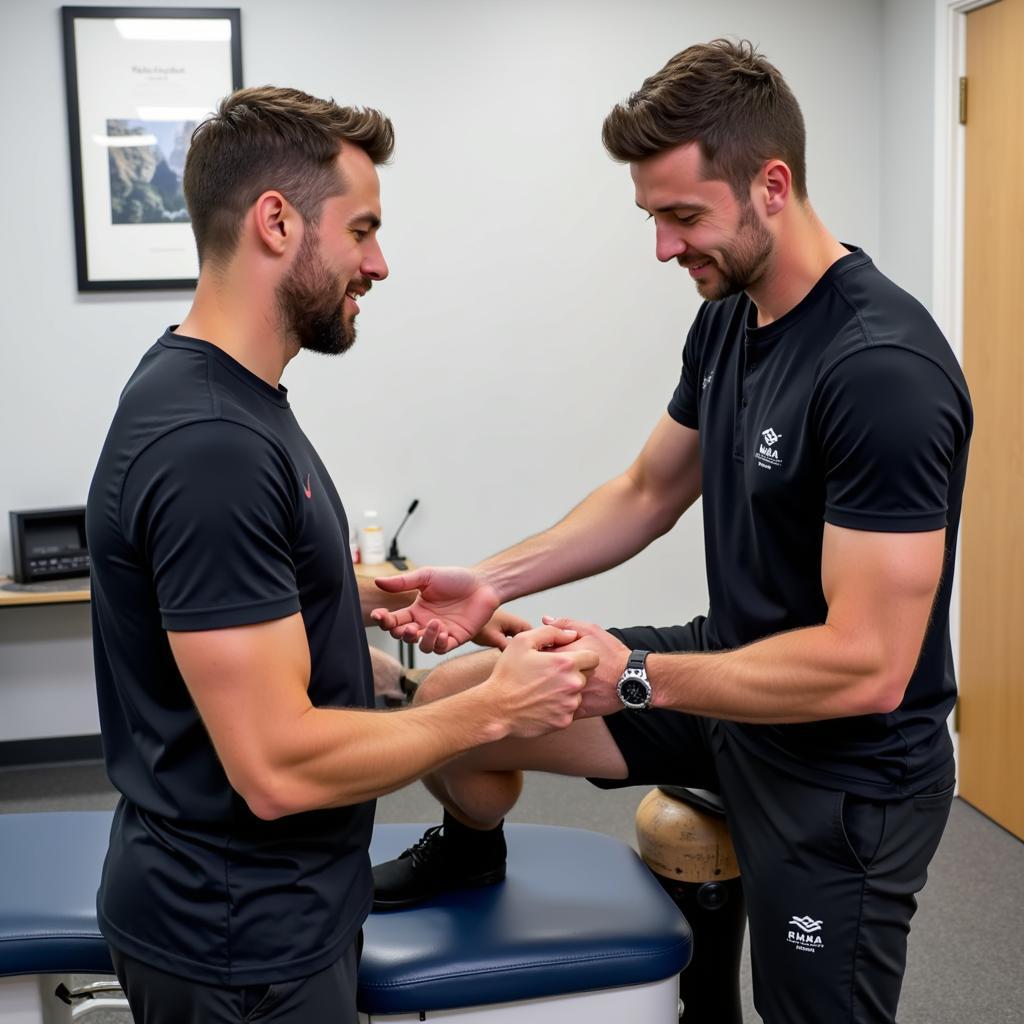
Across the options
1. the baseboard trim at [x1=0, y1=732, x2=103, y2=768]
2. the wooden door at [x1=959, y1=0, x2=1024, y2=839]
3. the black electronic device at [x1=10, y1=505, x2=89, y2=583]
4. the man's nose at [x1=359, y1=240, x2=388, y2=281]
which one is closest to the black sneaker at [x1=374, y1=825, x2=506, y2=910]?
the man's nose at [x1=359, y1=240, x2=388, y2=281]

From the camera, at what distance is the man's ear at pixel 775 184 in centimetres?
157

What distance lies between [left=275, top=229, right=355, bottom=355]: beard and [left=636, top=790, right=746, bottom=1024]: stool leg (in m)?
0.84

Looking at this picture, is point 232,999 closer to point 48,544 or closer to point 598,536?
point 598,536

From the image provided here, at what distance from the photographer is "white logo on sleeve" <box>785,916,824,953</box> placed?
4.84 ft

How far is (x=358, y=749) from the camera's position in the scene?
47.7 inches

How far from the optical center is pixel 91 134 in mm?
3352

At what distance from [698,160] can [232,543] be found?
33.0 inches

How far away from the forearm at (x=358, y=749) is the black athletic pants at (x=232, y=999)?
7.8 inches

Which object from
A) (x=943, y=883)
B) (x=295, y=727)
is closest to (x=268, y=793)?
(x=295, y=727)

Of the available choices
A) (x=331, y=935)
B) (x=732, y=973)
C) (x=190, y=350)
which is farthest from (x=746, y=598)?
(x=190, y=350)

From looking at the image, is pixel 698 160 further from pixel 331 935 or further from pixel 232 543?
pixel 331 935

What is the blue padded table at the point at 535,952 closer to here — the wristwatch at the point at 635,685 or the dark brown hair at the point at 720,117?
the wristwatch at the point at 635,685

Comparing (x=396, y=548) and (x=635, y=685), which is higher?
(x=635, y=685)

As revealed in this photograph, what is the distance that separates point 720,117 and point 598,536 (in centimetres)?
72
